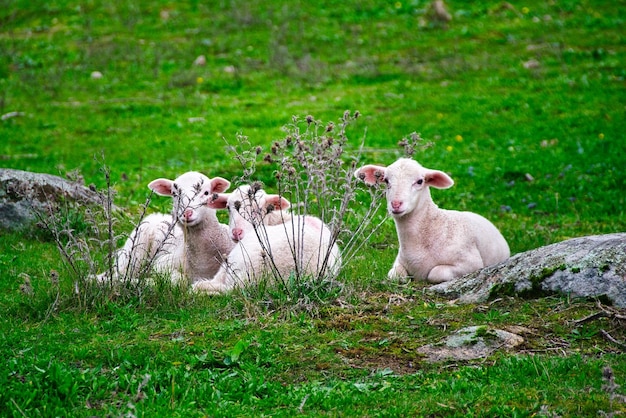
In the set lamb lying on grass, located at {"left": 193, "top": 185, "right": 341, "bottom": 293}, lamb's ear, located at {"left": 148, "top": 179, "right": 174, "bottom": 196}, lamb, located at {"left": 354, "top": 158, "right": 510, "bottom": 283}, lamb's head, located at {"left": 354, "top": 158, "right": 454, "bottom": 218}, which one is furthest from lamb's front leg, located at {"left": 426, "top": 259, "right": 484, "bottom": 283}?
lamb's ear, located at {"left": 148, "top": 179, "right": 174, "bottom": 196}

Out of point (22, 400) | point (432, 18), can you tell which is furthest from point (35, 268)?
point (432, 18)

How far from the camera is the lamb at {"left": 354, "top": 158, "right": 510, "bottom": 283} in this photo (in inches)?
332

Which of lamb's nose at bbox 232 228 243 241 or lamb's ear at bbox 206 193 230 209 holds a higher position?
lamb's ear at bbox 206 193 230 209

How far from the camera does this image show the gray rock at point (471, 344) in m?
5.92

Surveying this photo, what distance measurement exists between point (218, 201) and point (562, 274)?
359 centimetres

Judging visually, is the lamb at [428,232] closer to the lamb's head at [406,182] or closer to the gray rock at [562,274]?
the lamb's head at [406,182]

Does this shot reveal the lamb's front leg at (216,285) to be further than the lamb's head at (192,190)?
No

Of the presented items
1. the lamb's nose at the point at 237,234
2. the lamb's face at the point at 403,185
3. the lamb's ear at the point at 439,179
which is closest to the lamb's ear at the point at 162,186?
the lamb's nose at the point at 237,234

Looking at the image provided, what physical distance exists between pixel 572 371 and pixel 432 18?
20526 mm

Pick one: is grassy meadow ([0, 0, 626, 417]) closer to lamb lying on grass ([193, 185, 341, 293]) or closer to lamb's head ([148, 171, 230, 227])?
lamb lying on grass ([193, 185, 341, 293])

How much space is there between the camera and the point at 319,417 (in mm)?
4988

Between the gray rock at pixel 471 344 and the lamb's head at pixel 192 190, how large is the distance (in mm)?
3082

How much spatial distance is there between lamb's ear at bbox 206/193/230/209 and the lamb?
1428 mm

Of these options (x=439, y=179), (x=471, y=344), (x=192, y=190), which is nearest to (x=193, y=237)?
(x=192, y=190)
